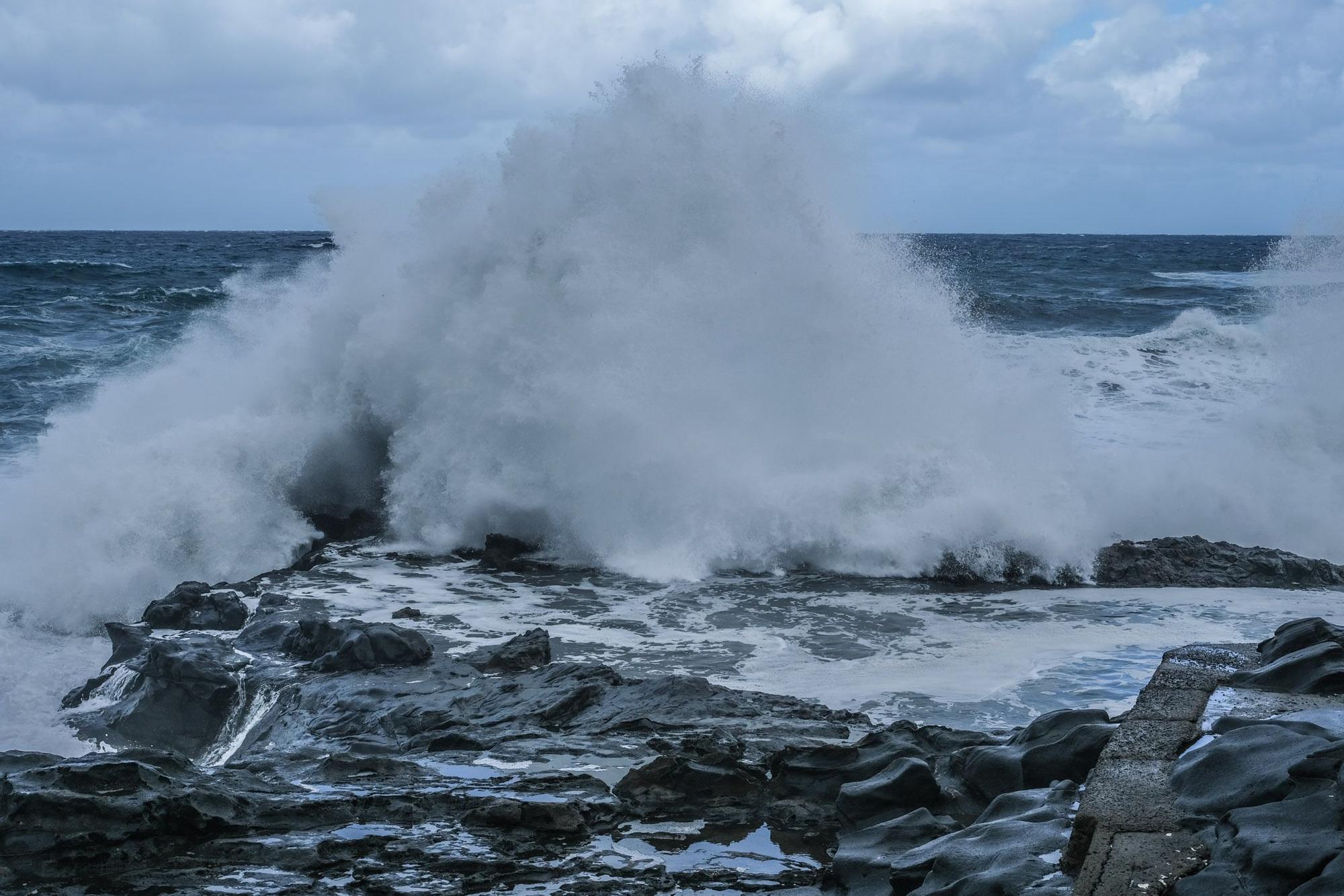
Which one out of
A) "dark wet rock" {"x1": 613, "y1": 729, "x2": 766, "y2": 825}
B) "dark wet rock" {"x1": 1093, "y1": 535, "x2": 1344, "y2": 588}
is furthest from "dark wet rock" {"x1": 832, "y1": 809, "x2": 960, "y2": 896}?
"dark wet rock" {"x1": 1093, "y1": 535, "x2": 1344, "y2": 588}

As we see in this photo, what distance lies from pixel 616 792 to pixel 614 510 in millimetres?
4885

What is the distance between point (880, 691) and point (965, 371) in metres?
5.34

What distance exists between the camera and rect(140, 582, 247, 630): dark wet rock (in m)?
7.33

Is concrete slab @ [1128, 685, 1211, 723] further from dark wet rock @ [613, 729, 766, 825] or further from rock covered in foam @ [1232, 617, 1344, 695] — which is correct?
dark wet rock @ [613, 729, 766, 825]

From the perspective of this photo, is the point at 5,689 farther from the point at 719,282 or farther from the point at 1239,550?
the point at 1239,550

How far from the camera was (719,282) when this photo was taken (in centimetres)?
1052

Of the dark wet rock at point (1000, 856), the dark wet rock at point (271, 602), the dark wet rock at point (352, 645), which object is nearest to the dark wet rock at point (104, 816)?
the dark wet rock at point (352, 645)

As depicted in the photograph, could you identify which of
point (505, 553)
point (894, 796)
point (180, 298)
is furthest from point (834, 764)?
point (180, 298)

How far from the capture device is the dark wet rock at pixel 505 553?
8883 mm

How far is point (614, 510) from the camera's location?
929 cm

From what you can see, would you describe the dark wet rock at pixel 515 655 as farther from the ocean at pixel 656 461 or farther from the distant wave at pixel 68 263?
the distant wave at pixel 68 263

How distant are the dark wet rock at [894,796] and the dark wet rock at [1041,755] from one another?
0.66 feet

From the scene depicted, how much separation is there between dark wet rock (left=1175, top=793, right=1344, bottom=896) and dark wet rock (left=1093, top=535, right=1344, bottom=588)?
5.66m

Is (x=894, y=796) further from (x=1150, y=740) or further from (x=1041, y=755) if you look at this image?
(x=1150, y=740)
